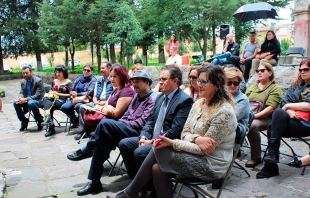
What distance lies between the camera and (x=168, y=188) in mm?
2656

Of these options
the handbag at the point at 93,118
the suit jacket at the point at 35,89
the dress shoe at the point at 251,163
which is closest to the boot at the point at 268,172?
the dress shoe at the point at 251,163

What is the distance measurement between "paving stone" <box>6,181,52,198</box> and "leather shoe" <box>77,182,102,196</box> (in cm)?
42

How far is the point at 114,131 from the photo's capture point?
11.4ft

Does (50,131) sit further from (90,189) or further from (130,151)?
(130,151)

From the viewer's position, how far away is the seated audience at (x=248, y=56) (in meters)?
8.20

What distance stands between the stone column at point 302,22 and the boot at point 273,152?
7.95 m

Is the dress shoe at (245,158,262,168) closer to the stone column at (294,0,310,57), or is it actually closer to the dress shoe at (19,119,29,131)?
the dress shoe at (19,119,29,131)

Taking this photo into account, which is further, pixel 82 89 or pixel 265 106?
pixel 82 89

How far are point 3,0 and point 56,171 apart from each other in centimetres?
2289

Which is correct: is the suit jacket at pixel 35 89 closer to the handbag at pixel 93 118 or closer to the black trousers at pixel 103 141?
the handbag at pixel 93 118

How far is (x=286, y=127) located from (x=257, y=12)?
7502 millimetres

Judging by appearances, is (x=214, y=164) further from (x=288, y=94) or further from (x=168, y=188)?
(x=288, y=94)

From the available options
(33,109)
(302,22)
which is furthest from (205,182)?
(302,22)

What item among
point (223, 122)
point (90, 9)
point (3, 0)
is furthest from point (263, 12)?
point (3, 0)
